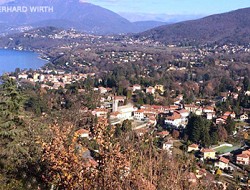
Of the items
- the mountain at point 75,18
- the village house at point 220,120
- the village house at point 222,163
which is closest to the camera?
the village house at point 222,163

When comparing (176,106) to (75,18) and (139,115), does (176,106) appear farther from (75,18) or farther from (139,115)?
(75,18)

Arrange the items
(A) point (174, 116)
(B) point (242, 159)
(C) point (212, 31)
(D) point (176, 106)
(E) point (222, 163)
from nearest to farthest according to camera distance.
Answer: (E) point (222, 163), (B) point (242, 159), (A) point (174, 116), (D) point (176, 106), (C) point (212, 31)

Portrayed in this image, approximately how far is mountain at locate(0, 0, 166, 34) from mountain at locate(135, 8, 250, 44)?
2801cm

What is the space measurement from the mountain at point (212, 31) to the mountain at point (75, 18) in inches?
1103

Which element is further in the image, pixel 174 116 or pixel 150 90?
pixel 150 90

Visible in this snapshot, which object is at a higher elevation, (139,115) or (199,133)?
(199,133)

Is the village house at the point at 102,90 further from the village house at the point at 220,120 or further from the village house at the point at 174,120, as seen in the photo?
the village house at the point at 220,120

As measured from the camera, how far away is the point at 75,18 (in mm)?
102062

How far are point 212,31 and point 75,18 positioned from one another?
170 ft

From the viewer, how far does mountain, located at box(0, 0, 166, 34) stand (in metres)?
89.2

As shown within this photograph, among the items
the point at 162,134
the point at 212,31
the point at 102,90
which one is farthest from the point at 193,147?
the point at 212,31

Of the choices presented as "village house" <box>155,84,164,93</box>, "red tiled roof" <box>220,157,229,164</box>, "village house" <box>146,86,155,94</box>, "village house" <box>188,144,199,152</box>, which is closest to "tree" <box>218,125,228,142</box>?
"village house" <box>188,144,199,152</box>

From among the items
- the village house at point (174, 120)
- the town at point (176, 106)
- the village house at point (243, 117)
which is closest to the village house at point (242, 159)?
the town at point (176, 106)

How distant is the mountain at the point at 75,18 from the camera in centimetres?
8925
